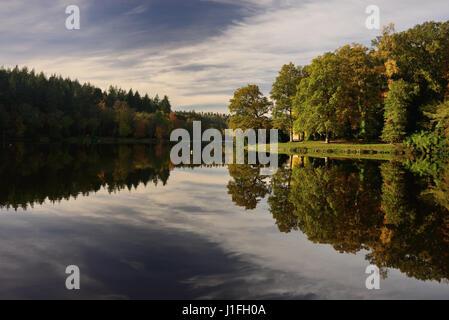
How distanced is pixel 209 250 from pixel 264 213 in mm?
3481

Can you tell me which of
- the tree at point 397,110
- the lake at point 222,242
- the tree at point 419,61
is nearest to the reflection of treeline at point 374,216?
the lake at point 222,242

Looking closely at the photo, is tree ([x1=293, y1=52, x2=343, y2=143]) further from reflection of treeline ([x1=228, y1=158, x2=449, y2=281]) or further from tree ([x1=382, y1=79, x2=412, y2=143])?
reflection of treeline ([x1=228, y1=158, x2=449, y2=281])

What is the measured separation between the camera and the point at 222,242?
22.3ft

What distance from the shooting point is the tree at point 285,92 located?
163 ft

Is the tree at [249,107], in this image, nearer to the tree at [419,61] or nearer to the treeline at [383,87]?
the treeline at [383,87]

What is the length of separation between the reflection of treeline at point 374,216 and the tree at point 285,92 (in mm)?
35026

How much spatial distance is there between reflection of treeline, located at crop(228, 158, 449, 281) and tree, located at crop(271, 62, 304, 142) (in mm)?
35026

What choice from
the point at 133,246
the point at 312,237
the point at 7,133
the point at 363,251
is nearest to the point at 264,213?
the point at 312,237

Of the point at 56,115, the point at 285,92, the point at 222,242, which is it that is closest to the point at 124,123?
the point at 56,115

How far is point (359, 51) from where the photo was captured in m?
43.9

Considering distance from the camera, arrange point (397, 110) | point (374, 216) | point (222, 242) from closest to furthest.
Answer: point (222, 242) < point (374, 216) < point (397, 110)

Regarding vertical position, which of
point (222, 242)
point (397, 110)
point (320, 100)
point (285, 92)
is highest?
point (285, 92)

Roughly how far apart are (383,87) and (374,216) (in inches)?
1554

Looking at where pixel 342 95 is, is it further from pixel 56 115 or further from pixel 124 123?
pixel 124 123
